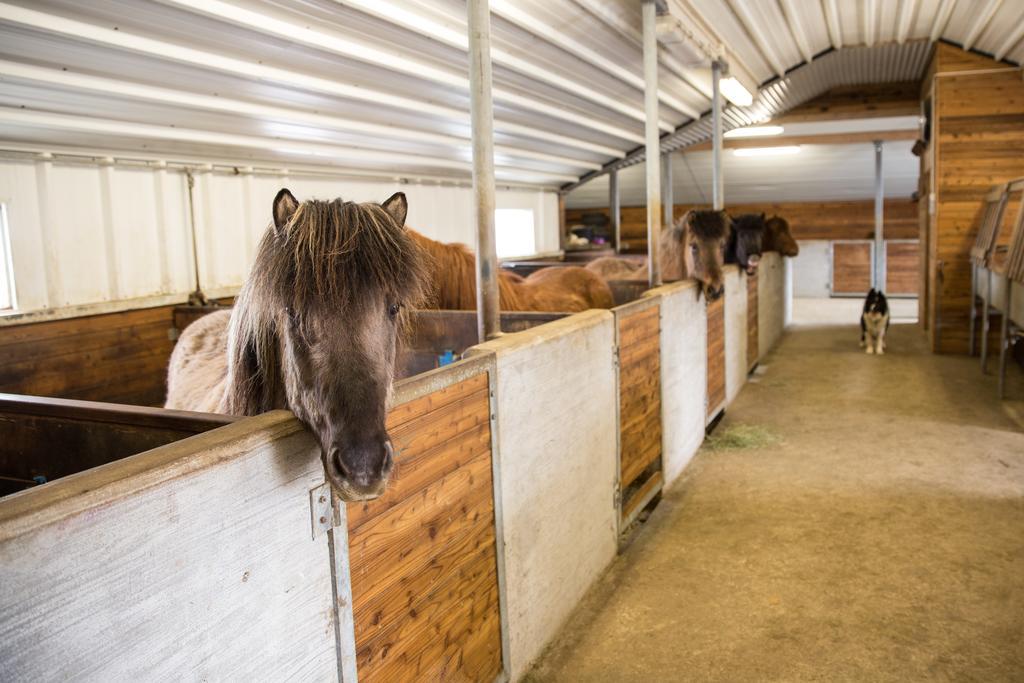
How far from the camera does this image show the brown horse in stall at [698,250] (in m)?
5.26

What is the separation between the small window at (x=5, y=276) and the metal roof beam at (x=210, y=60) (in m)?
1.40

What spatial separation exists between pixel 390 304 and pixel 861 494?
348 cm

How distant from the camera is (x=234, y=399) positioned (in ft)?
5.91

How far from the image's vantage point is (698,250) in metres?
5.40

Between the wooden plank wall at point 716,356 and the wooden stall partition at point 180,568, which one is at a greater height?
the wooden stall partition at point 180,568

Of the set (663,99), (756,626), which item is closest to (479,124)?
→ (756,626)

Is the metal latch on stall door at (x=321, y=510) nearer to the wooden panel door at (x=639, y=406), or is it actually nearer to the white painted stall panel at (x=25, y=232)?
the wooden panel door at (x=639, y=406)

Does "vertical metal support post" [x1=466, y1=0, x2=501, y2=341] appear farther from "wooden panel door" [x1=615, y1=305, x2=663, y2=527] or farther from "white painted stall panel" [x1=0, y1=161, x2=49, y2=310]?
"white painted stall panel" [x1=0, y1=161, x2=49, y2=310]

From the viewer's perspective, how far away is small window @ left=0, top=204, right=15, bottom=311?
3.90 metres

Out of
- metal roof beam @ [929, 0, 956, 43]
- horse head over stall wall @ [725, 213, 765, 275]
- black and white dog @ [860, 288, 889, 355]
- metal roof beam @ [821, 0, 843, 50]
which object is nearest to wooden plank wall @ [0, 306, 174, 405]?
horse head over stall wall @ [725, 213, 765, 275]

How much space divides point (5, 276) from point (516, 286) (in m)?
2.75

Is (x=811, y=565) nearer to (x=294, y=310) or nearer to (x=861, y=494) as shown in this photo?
(x=861, y=494)

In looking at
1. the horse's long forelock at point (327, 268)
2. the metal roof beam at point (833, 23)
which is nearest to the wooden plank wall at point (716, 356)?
the metal roof beam at point (833, 23)

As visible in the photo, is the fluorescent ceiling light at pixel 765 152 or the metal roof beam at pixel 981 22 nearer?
the metal roof beam at pixel 981 22
